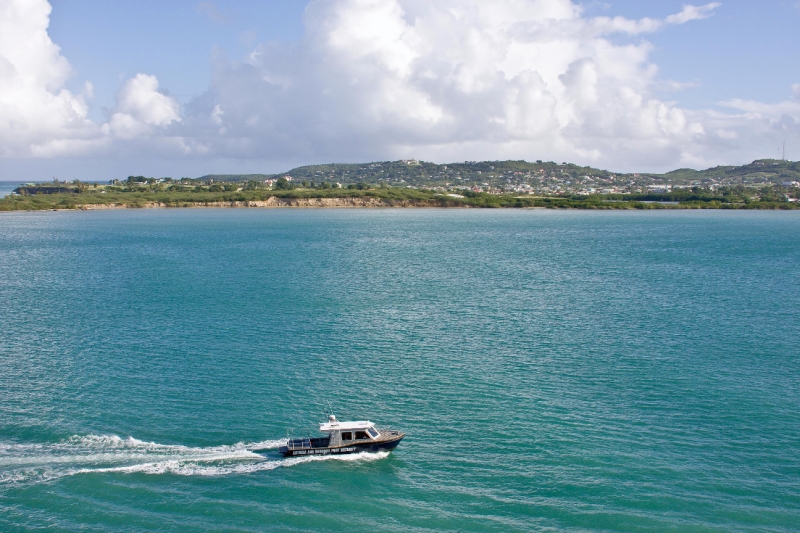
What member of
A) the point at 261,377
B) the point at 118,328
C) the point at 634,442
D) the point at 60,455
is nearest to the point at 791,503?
the point at 634,442

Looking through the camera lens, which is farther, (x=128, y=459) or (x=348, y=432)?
(x=348, y=432)

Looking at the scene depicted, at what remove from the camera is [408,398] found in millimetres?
33188

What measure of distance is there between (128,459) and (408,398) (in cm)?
1315

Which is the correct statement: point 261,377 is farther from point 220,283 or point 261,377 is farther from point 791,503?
point 220,283

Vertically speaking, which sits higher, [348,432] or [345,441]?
[348,432]

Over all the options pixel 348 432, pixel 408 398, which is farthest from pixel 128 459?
pixel 408 398

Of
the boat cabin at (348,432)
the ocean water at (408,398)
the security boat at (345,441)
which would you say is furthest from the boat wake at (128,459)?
the boat cabin at (348,432)

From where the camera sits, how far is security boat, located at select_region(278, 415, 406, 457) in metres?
27.7

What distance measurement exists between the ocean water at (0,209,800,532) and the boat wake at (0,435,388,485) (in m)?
0.11

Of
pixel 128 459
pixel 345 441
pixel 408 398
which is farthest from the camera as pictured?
pixel 408 398

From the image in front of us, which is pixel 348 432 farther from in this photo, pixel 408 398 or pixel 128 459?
pixel 128 459

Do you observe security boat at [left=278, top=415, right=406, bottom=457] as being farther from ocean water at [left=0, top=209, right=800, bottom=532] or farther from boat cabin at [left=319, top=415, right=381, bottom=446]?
ocean water at [left=0, top=209, right=800, bottom=532]

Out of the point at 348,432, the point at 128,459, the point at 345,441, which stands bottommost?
the point at 128,459

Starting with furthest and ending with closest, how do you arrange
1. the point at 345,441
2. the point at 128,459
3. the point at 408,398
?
1. the point at 408,398
2. the point at 345,441
3. the point at 128,459
